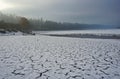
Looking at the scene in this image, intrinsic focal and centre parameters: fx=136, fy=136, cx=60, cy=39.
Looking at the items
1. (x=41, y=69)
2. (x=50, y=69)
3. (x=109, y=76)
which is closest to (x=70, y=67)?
(x=50, y=69)

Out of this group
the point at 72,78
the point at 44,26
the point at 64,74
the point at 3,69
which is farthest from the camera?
the point at 44,26

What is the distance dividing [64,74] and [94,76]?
1.33 m

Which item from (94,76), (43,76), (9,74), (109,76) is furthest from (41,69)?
(109,76)

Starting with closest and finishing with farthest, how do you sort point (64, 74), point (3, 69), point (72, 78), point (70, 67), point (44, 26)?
point (72, 78)
point (64, 74)
point (3, 69)
point (70, 67)
point (44, 26)

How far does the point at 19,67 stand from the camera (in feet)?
23.1

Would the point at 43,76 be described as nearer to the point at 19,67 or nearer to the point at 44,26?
the point at 19,67

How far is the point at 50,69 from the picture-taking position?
22.5 ft

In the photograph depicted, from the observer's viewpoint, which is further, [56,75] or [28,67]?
[28,67]

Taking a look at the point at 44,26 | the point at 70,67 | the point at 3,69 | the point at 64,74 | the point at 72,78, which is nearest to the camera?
the point at 72,78

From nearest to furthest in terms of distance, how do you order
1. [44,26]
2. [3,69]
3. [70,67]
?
[3,69], [70,67], [44,26]

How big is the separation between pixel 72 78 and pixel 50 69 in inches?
60.8

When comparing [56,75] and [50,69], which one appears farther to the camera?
[50,69]

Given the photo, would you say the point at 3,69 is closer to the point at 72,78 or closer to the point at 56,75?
the point at 56,75

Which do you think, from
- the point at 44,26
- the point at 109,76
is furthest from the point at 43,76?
the point at 44,26
